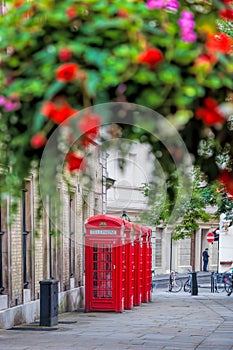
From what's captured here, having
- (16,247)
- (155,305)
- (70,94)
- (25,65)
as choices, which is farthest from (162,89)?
(155,305)

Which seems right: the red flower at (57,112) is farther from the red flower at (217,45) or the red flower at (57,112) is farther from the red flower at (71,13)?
the red flower at (217,45)

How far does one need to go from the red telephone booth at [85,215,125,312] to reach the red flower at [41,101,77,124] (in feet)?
49.3

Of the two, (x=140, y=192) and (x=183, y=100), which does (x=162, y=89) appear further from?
(x=140, y=192)

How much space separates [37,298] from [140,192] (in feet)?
41.5

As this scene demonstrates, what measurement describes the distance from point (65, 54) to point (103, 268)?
15.9 metres

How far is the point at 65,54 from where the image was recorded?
3.98 metres

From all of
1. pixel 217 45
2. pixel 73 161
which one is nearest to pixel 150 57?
pixel 217 45

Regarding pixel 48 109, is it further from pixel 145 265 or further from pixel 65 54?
pixel 145 265

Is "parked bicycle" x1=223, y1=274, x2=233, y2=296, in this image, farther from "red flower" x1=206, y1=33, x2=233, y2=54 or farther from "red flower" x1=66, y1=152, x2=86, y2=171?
"red flower" x1=206, y1=33, x2=233, y2=54

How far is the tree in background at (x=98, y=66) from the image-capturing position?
398cm

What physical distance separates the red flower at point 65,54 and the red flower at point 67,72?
0.25ft

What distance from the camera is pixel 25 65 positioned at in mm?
4227

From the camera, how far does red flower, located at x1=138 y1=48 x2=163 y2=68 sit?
12.7ft

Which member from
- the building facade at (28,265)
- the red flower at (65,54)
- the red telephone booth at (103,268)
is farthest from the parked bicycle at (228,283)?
the red flower at (65,54)
